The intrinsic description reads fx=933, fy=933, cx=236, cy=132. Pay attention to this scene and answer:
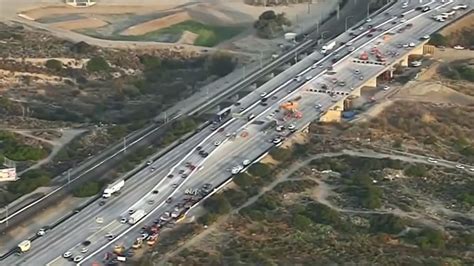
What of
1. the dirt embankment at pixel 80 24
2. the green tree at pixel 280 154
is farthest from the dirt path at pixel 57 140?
the dirt embankment at pixel 80 24

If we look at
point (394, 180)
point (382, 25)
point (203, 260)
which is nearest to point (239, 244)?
point (203, 260)

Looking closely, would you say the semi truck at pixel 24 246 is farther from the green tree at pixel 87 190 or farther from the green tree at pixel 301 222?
the green tree at pixel 301 222

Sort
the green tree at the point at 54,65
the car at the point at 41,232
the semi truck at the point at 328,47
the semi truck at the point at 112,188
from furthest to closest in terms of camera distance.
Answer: the green tree at the point at 54,65 → the semi truck at the point at 328,47 → the semi truck at the point at 112,188 → the car at the point at 41,232

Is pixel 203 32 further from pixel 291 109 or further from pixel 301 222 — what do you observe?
pixel 301 222

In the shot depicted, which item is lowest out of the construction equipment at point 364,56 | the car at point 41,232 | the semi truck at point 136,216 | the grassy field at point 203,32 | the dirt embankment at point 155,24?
the grassy field at point 203,32

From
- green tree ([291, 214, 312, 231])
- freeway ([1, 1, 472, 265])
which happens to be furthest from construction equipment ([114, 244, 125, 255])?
green tree ([291, 214, 312, 231])

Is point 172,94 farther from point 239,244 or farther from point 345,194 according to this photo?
point 239,244

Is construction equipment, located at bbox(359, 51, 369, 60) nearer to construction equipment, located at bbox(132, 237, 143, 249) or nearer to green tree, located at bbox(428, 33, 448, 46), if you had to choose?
green tree, located at bbox(428, 33, 448, 46)
